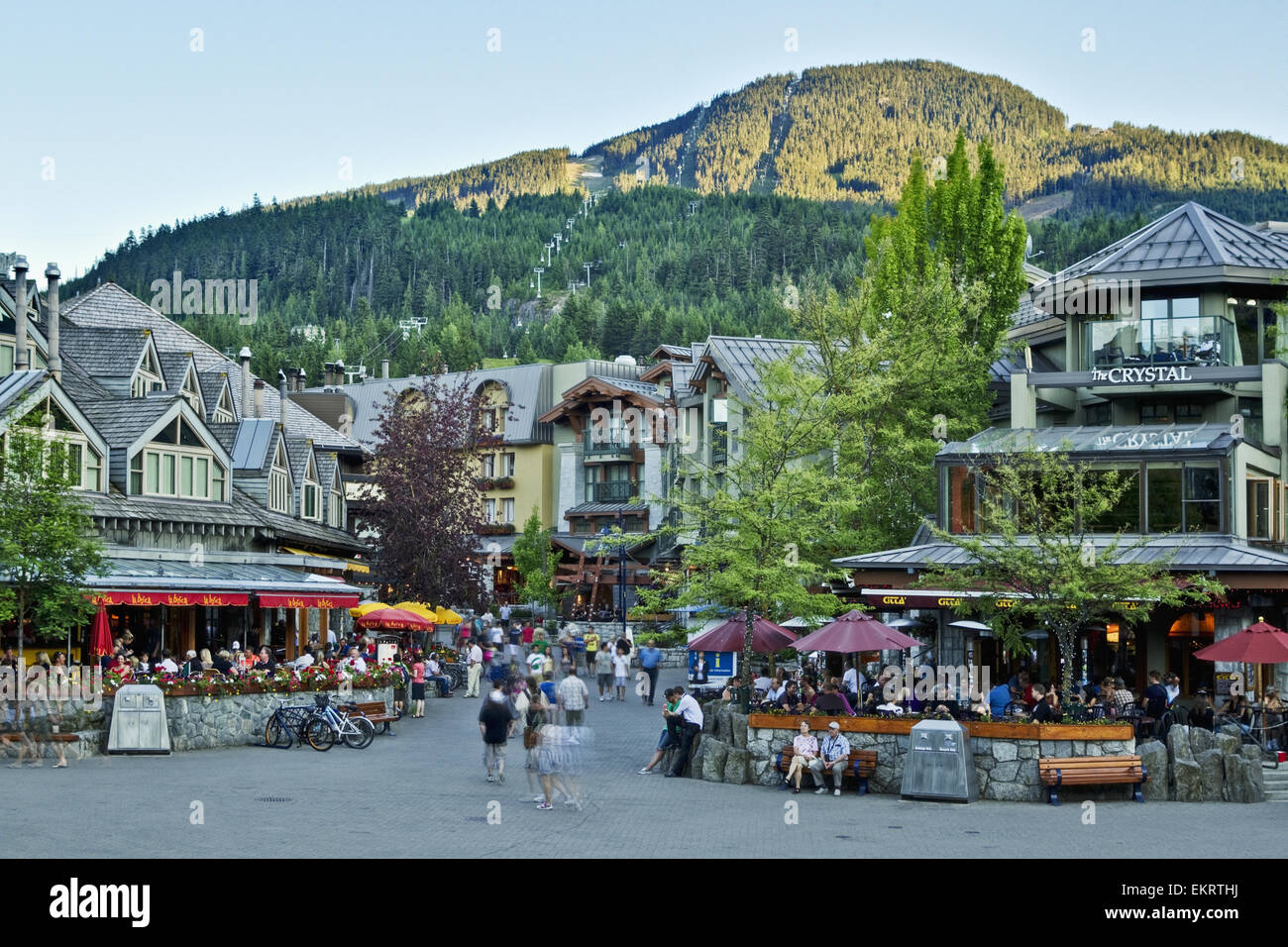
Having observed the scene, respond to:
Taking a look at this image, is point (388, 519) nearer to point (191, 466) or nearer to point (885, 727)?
point (191, 466)

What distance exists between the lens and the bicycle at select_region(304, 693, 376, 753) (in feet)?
100

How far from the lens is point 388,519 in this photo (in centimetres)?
5444

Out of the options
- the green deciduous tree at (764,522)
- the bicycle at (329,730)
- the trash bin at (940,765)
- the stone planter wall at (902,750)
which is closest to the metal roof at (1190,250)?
the green deciduous tree at (764,522)

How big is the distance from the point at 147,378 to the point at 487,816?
2871 cm

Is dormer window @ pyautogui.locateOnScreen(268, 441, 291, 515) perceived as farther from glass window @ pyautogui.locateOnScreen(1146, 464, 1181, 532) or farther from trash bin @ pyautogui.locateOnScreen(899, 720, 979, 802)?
trash bin @ pyautogui.locateOnScreen(899, 720, 979, 802)

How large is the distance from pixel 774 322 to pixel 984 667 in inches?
4616

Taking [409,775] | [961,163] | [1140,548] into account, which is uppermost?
[961,163]

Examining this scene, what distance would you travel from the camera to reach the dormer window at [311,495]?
5388cm

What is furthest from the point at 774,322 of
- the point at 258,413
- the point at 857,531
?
the point at 857,531

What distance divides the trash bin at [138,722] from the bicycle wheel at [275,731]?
9.17 feet

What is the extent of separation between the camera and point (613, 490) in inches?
3376

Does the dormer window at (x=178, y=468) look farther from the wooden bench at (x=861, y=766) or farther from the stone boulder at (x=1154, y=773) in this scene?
the stone boulder at (x=1154, y=773)

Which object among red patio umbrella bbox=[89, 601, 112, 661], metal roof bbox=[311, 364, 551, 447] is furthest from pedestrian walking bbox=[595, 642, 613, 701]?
metal roof bbox=[311, 364, 551, 447]

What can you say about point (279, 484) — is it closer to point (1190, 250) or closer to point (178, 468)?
point (178, 468)
